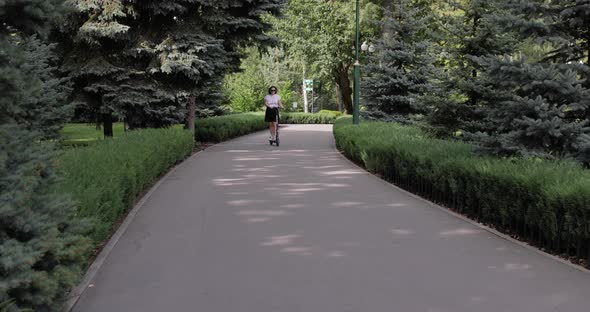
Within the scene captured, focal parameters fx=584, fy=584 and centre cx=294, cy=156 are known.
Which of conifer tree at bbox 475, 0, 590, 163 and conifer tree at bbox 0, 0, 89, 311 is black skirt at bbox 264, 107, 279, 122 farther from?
conifer tree at bbox 0, 0, 89, 311

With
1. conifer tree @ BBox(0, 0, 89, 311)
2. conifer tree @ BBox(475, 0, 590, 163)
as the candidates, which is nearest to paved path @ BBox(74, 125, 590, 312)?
conifer tree @ BBox(0, 0, 89, 311)

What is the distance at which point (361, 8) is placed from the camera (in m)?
31.9

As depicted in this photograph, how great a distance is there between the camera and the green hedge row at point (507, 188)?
5945 millimetres

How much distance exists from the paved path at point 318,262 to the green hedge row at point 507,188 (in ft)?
1.02

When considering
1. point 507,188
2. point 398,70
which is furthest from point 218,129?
point 507,188

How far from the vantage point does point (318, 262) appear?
19.3ft

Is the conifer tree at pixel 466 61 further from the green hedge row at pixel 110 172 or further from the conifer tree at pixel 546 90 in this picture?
the green hedge row at pixel 110 172

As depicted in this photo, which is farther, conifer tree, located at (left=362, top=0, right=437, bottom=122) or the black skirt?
conifer tree, located at (left=362, top=0, right=437, bottom=122)

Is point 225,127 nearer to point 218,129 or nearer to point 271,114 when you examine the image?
point 218,129

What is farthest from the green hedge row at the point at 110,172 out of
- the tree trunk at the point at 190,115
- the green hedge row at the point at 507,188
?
the tree trunk at the point at 190,115

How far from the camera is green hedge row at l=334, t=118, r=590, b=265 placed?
19.5 feet

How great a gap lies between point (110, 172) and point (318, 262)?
10.1 ft

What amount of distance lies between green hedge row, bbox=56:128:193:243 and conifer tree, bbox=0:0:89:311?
1.91 feet

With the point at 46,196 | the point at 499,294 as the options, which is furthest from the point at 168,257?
the point at 499,294
